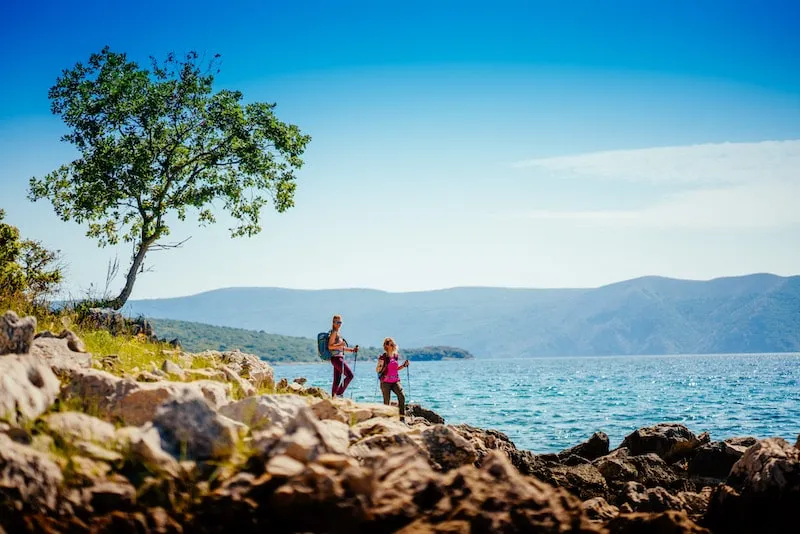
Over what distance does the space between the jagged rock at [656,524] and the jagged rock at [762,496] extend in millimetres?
1799

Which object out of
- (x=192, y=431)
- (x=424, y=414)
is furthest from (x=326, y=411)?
(x=424, y=414)

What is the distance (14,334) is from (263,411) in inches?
153

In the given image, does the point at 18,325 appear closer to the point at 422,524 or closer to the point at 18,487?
the point at 18,487

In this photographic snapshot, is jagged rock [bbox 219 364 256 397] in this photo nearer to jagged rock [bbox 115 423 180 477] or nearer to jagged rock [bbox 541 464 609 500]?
jagged rock [bbox 115 423 180 477]

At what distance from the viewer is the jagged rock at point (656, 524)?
29.0 ft

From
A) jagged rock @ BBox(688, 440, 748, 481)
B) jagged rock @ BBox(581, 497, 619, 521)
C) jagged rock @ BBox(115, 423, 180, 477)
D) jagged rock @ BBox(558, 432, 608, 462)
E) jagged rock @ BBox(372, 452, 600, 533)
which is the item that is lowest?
jagged rock @ BBox(558, 432, 608, 462)

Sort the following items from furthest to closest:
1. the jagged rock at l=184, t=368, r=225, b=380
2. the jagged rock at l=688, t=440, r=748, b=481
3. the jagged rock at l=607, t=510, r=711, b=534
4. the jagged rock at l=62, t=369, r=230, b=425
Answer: the jagged rock at l=688, t=440, r=748, b=481
the jagged rock at l=184, t=368, r=225, b=380
the jagged rock at l=62, t=369, r=230, b=425
the jagged rock at l=607, t=510, r=711, b=534

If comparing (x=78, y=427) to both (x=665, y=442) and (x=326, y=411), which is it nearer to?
(x=326, y=411)

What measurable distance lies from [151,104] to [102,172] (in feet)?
10.4

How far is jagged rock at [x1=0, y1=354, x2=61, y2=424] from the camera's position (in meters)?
8.53

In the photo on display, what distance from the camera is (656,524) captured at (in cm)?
901

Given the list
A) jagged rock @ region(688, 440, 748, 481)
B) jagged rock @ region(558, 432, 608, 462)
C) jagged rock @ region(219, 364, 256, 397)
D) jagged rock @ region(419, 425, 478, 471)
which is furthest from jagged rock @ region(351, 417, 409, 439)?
jagged rock @ region(558, 432, 608, 462)

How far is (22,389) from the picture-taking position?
8.95m

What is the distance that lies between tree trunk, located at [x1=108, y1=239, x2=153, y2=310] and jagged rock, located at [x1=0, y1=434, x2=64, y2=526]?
1823 cm
